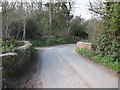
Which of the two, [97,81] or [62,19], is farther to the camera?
[62,19]

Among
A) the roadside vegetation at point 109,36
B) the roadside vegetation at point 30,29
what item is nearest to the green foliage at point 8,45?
the roadside vegetation at point 30,29

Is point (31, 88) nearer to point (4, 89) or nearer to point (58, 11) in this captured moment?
point (4, 89)

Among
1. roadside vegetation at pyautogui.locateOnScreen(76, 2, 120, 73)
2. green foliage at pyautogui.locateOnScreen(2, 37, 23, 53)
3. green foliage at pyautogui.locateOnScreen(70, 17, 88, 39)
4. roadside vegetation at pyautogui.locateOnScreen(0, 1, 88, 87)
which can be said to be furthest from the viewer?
green foliage at pyautogui.locateOnScreen(70, 17, 88, 39)

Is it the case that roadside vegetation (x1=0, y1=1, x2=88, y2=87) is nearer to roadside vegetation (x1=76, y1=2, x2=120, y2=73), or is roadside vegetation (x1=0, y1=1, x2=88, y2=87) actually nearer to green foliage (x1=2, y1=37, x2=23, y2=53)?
green foliage (x1=2, y1=37, x2=23, y2=53)

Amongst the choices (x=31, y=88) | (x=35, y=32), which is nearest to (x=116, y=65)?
(x=31, y=88)

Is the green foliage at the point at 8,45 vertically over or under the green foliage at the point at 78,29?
under

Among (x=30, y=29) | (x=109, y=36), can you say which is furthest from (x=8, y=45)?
(x=30, y=29)

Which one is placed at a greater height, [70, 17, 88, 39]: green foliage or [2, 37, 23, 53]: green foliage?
[70, 17, 88, 39]: green foliage

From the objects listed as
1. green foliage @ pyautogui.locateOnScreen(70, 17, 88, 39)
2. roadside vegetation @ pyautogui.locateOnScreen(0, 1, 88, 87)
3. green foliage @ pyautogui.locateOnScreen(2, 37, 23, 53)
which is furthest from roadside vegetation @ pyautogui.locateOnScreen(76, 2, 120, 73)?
green foliage @ pyautogui.locateOnScreen(70, 17, 88, 39)

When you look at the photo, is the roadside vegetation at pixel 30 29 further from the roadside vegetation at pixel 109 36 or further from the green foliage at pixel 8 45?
the roadside vegetation at pixel 109 36

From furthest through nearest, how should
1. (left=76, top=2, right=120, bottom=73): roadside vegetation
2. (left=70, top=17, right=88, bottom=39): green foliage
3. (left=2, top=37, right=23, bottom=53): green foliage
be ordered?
(left=70, top=17, right=88, bottom=39): green foliage
(left=76, top=2, right=120, bottom=73): roadside vegetation
(left=2, top=37, right=23, bottom=53): green foliage

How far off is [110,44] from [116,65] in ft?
6.53

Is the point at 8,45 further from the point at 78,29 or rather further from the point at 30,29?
the point at 78,29

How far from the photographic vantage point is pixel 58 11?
90.0 ft
